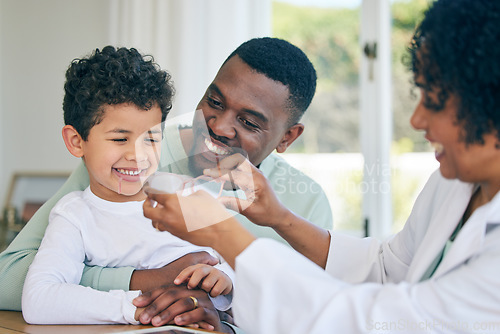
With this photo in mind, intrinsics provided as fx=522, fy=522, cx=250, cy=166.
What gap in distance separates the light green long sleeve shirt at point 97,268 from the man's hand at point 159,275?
17 millimetres

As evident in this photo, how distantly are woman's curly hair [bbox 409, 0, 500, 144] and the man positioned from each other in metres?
0.40

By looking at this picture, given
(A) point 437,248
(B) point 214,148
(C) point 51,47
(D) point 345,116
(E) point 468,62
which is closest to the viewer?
(E) point 468,62

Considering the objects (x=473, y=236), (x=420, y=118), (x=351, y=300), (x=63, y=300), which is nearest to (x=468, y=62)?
(x=420, y=118)

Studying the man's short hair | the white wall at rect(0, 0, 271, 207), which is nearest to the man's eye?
the man's short hair

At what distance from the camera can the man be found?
103cm

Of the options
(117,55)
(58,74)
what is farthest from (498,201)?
(58,74)

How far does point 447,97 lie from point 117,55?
701mm

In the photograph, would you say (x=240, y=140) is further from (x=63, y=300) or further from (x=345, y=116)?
(x=345, y=116)

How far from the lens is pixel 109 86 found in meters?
1.06

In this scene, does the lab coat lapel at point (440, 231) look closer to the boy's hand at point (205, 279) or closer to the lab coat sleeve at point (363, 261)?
the lab coat sleeve at point (363, 261)

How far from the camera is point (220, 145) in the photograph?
3.45ft

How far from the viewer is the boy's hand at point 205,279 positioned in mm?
991

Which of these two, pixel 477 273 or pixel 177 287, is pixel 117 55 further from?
pixel 477 273

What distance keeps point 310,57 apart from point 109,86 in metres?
1.78
